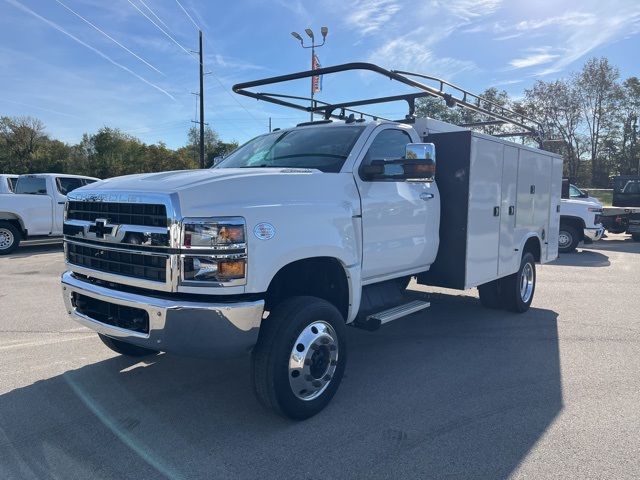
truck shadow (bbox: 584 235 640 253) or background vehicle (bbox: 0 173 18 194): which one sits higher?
background vehicle (bbox: 0 173 18 194)

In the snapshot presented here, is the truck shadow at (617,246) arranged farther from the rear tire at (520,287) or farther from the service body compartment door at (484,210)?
the service body compartment door at (484,210)

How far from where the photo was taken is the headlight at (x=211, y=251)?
9.93 feet

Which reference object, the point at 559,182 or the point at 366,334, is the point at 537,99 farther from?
the point at 366,334

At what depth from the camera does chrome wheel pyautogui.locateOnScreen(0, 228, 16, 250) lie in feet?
40.9

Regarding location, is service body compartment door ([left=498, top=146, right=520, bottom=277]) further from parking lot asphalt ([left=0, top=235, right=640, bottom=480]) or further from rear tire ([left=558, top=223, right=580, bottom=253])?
rear tire ([left=558, top=223, right=580, bottom=253])

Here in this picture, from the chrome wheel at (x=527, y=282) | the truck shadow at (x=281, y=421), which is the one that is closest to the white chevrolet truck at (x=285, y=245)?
the truck shadow at (x=281, y=421)

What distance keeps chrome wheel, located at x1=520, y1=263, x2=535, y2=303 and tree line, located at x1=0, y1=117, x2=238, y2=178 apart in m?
46.1

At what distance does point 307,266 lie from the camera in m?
3.82

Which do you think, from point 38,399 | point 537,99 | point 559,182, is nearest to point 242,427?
point 38,399

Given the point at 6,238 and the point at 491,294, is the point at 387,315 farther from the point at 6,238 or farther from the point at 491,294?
the point at 6,238

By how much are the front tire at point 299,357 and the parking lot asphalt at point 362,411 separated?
0.19 meters

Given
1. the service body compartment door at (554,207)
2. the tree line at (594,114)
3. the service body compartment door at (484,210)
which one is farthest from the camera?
the tree line at (594,114)

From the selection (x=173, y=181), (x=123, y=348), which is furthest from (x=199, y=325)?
(x=123, y=348)

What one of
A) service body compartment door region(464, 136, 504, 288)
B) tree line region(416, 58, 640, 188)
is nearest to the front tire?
service body compartment door region(464, 136, 504, 288)
